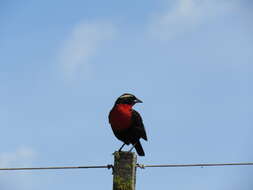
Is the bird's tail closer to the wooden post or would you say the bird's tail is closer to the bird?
the bird

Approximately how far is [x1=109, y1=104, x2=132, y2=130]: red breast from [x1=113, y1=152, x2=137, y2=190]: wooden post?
7.41 feet

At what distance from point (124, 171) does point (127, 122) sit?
2481mm

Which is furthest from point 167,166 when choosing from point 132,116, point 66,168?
point 132,116

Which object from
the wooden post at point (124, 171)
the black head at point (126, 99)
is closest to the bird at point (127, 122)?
the black head at point (126, 99)

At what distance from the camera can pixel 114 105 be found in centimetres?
905

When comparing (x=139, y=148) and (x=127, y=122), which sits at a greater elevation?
(x=127, y=122)

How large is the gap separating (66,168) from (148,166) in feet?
3.28

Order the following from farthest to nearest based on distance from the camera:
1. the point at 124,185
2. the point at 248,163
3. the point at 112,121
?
1. the point at 112,121
2. the point at 248,163
3. the point at 124,185

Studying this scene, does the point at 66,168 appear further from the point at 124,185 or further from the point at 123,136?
the point at 123,136

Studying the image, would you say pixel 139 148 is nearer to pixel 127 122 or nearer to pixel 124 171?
pixel 127 122

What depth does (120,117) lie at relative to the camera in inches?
348

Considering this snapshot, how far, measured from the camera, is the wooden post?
6.31 m

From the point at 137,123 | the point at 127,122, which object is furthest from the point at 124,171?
Result: the point at 137,123

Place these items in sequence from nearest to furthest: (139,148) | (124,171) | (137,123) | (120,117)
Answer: (124,171), (120,117), (137,123), (139,148)
